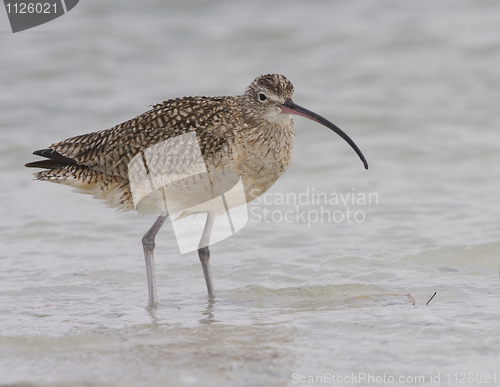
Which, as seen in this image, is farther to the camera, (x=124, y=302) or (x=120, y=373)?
(x=124, y=302)

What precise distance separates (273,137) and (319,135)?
4.56 m

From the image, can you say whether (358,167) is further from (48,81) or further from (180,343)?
(48,81)

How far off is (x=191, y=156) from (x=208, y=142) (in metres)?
0.15

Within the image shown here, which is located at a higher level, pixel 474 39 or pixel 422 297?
pixel 474 39

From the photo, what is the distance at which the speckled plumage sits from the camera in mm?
4855

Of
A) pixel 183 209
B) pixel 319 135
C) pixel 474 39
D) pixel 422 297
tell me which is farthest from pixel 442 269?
pixel 474 39

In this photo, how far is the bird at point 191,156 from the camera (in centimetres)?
478

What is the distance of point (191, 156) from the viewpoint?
478 cm

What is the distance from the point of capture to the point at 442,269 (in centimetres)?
548
